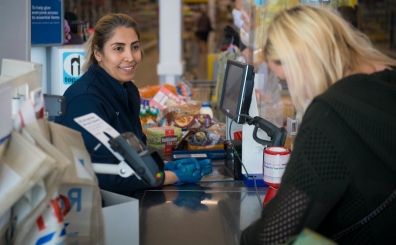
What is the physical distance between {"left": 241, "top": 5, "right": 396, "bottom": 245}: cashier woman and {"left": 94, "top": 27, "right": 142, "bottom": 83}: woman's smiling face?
157 centimetres

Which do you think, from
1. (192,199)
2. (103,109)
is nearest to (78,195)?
(192,199)

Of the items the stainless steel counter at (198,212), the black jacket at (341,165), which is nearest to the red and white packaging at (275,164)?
the stainless steel counter at (198,212)

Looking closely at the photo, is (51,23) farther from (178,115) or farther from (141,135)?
(141,135)

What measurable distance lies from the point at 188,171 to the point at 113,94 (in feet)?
1.91

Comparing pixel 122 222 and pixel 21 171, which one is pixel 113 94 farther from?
pixel 21 171

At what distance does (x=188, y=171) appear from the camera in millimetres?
2998

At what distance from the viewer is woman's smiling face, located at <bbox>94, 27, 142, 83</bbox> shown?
330 centimetres

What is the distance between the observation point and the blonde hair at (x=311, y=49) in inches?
69.7

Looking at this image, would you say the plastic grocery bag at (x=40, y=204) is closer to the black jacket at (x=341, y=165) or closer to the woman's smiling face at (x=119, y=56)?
the black jacket at (x=341, y=165)

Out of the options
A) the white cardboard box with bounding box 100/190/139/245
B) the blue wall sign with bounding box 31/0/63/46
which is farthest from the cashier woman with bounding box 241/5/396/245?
the blue wall sign with bounding box 31/0/63/46

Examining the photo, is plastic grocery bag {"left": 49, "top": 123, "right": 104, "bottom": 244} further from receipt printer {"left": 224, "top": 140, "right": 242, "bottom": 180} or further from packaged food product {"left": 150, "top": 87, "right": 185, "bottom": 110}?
packaged food product {"left": 150, "top": 87, "right": 185, "bottom": 110}

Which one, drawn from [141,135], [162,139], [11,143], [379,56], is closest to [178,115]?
[162,139]

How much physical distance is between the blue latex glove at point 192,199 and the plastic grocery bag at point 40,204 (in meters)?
1.13

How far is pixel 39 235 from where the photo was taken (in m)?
1.61
